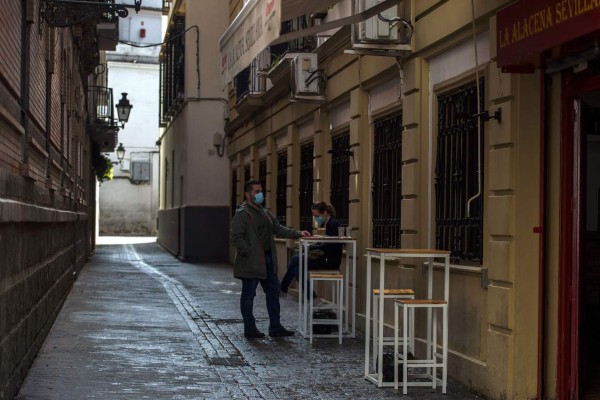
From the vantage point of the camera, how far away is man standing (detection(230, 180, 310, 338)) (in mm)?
12398

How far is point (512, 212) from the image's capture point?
8.30 m

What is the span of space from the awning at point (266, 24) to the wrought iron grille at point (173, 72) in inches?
867

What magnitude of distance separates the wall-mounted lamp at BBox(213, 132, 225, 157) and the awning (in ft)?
65.4

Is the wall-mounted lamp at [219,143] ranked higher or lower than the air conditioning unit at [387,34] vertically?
higher

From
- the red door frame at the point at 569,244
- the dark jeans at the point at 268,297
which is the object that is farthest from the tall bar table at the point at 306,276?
the red door frame at the point at 569,244

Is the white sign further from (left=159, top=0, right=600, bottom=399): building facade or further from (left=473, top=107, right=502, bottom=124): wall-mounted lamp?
(left=473, top=107, right=502, bottom=124): wall-mounted lamp

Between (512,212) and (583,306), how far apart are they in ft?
3.01

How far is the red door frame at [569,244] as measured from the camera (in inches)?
311

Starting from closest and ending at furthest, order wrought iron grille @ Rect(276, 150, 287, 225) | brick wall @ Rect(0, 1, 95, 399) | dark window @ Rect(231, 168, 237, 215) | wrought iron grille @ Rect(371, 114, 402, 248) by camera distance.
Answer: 1. brick wall @ Rect(0, 1, 95, 399)
2. wrought iron grille @ Rect(371, 114, 402, 248)
3. wrought iron grille @ Rect(276, 150, 287, 225)
4. dark window @ Rect(231, 168, 237, 215)

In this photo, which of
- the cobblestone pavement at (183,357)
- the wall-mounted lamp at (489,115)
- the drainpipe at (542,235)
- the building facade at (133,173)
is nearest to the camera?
the drainpipe at (542,235)

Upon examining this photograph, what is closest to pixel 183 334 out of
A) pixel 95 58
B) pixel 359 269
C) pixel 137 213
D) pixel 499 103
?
pixel 359 269

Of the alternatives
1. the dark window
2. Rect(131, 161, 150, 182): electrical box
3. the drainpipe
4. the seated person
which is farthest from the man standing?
Rect(131, 161, 150, 182): electrical box

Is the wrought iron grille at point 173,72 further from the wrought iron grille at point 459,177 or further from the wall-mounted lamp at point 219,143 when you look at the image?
the wrought iron grille at point 459,177

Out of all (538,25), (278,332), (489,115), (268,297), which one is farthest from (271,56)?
(538,25)
